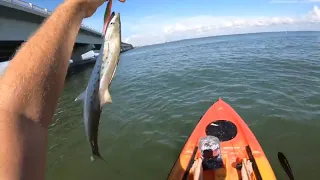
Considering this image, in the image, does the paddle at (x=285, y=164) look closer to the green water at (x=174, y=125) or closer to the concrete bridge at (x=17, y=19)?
the green water at (x=174, y=125)

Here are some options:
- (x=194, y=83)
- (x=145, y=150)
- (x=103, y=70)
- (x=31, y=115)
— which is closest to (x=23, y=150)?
(x=31, y=115)

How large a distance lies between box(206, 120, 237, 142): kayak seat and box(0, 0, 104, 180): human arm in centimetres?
605

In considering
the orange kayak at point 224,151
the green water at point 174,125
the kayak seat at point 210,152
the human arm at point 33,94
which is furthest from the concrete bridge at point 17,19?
the human arm at point 33,94

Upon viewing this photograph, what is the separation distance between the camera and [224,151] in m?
6.41

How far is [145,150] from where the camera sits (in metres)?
8.41

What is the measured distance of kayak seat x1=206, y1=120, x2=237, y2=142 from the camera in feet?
22.9

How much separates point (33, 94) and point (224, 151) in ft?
19.3

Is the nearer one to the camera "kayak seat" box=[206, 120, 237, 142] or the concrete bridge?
"kayak seat" box=[206, 120, 237, 142]

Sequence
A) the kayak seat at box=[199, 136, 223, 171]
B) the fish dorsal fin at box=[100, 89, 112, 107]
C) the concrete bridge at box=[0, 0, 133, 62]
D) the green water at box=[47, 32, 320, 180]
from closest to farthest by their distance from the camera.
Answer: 1. the fish dorsal fin at box=[100, 89, 112, 107]
2. the kayak seat at box=[199, 136, 223, 171]
3. the green water at box=[47, 32, 320, 180]
4. the concrete bridge at box=[0, 0, 133, 62]

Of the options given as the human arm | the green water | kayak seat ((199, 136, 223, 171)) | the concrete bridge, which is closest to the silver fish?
the human arm

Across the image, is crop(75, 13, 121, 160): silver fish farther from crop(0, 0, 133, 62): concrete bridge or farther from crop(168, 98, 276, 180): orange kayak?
crop(0, 0, 133, 62): concrete bridge

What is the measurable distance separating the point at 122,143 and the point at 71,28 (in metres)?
7.81

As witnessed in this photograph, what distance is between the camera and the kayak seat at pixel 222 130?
22.9 ft

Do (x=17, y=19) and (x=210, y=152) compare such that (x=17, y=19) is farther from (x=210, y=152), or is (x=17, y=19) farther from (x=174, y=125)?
(x=210, y=152)
